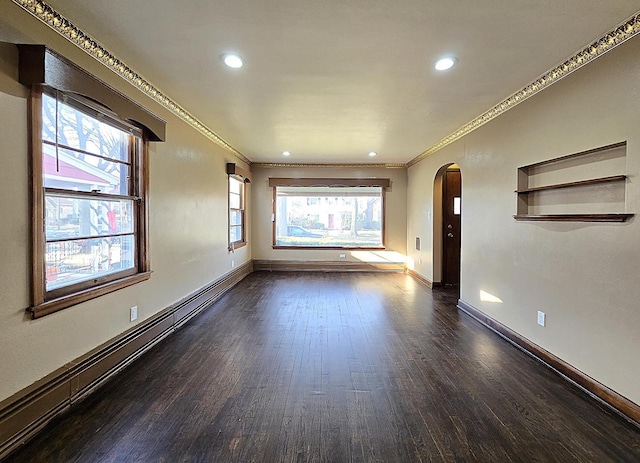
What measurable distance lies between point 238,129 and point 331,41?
2.72 m

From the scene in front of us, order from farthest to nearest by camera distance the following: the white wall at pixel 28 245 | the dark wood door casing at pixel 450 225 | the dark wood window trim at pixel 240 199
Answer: the dark wood door casing at pixel 450 225
the dark wood window trim at pixel 240 199
the white wall at pixel 28 245

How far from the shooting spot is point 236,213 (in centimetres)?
681

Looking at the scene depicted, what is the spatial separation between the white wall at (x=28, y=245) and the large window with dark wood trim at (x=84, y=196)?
0.11m

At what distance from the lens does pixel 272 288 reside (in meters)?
5.97

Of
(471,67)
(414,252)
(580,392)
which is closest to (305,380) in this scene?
(580,392)

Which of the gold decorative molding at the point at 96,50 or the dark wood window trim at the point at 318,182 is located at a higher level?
the gold decorative molding at the point at 96,50

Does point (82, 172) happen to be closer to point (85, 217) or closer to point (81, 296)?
point (85, 217)

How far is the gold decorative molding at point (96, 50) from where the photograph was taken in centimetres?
197

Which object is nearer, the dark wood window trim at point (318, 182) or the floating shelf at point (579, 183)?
the floating shelf at point (579, 183)

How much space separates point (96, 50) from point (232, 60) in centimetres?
95

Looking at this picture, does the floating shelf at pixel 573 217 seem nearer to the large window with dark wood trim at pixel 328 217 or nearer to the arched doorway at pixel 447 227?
the arched doorway at pixel 447 227

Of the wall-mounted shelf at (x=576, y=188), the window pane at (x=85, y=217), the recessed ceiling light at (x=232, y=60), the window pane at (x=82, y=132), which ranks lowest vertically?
the window pane at (x=85, y=217)

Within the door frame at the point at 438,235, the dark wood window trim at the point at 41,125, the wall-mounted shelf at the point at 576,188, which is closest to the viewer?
the dark wood window trim at the point at 41,125

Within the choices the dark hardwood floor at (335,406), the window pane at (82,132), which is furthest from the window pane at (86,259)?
the dark hardwood floor at (335,406)
